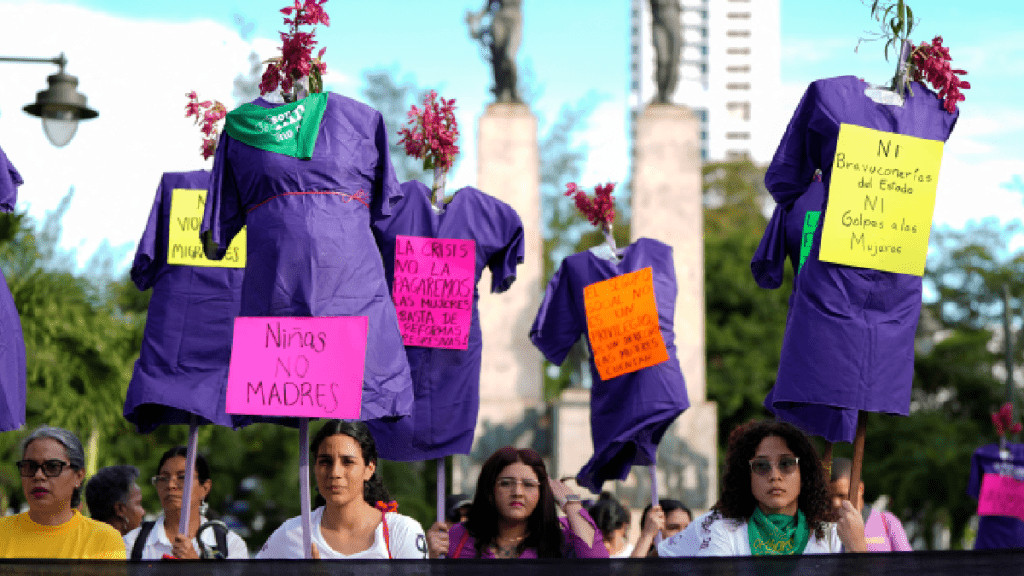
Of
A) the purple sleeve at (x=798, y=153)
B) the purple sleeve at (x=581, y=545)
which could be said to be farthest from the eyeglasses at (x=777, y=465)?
the purple sleeve at (x=798, y=153)

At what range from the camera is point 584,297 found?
7352 mm

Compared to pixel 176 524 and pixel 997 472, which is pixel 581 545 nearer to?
pixel 176 524

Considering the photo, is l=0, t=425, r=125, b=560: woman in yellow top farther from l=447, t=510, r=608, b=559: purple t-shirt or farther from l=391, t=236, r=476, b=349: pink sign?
l=391, t=236, r=476, b=349: pink sign

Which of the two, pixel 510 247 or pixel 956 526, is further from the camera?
pixel 956 526

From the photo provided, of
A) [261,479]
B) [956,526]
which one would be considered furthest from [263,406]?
[956,526]

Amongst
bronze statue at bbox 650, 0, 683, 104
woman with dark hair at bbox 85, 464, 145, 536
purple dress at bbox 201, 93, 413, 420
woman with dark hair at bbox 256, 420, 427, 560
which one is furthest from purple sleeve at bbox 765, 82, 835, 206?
bronze statue at bbox 650, 0, 683, 104

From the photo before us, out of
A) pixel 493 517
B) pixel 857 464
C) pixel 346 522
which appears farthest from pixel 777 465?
pixel 346 522

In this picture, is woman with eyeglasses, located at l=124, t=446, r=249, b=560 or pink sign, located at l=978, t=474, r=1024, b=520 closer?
woman with eyeglasses, located at l=124, t=446, r=249, b=560

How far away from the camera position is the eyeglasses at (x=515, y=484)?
4.84 meters

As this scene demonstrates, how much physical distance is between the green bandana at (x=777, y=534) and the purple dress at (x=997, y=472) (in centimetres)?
710

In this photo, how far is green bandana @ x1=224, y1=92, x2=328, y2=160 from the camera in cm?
459

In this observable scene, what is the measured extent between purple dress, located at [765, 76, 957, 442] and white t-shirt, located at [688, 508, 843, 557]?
2.00 feet

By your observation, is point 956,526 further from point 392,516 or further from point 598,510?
point 392,516

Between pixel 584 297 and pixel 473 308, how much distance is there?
981mm
